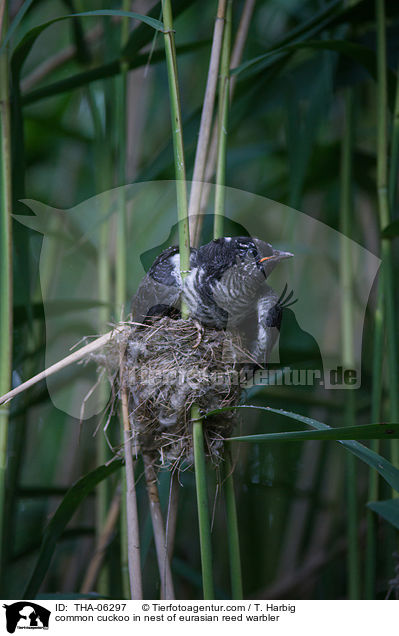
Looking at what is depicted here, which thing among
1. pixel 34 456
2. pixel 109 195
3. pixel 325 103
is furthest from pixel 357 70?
pixel 34 456

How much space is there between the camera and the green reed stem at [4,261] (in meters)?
0.77

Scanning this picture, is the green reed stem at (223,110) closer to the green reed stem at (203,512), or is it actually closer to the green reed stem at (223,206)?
→ the green reed stem at (223,206)

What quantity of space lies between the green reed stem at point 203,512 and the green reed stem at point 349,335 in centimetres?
34

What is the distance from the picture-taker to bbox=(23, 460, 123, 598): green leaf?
713 millimetres

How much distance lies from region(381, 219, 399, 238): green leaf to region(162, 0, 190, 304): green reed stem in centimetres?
33

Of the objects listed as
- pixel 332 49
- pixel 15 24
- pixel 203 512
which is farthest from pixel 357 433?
pixel 15 24

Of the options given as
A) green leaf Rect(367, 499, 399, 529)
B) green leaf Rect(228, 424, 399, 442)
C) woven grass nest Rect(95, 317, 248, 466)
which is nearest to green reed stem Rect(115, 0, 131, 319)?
woven grass nest Rect(95, 317, 248, 466)

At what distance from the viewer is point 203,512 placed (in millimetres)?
584

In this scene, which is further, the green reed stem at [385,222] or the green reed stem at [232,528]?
the green reed stem at [385,222]

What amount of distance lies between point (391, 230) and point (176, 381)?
0.42 m

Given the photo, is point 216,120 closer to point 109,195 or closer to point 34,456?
point 109,195

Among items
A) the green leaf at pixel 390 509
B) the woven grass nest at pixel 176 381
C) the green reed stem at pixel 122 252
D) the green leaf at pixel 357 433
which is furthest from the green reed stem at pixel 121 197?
the green leaf at pixel 390 509

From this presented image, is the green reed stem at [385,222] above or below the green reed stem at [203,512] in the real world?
above
